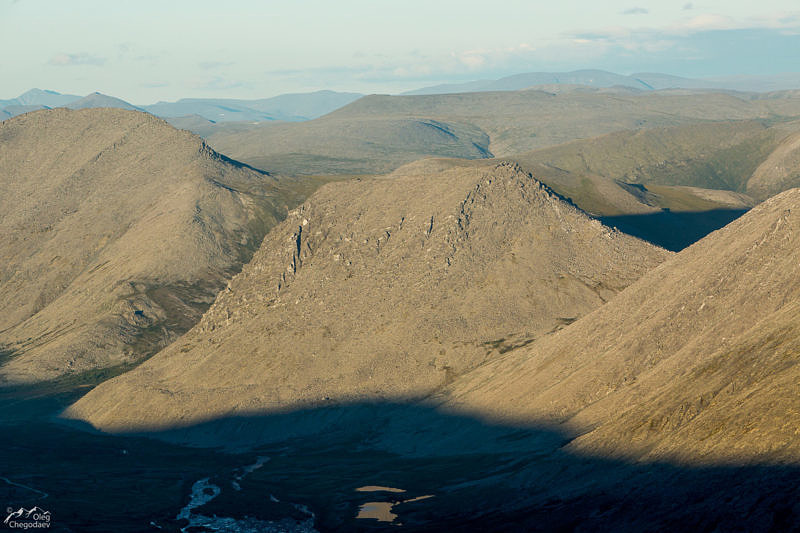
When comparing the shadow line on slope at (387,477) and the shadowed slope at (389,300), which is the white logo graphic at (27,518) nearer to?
the shadow line on slope at (387,477)

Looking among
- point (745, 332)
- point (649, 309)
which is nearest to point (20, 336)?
point (649, 309)

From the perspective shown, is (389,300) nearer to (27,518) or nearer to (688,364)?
(688,364)

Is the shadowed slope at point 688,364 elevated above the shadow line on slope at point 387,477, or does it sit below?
above

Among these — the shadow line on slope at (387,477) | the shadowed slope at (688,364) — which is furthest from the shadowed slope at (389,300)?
the shadowed slope at (688,364)

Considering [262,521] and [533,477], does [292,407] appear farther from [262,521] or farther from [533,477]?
[533,477]

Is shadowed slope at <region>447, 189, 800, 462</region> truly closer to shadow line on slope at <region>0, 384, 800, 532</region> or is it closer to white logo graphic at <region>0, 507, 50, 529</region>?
shadow line on slope at <region>0, 384, 800, 532</region>

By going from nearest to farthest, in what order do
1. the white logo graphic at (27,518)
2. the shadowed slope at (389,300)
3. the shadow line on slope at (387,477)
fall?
1. the shadow line on slope at (387,477)
2. the white logo graphic at (27,518)
3. the shadowed slope at (389,300)
